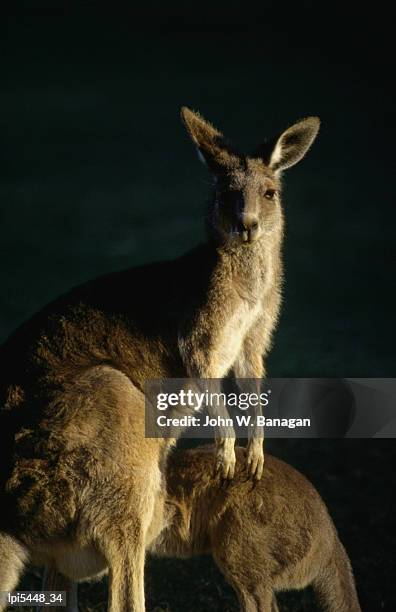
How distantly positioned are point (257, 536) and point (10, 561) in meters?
1.34

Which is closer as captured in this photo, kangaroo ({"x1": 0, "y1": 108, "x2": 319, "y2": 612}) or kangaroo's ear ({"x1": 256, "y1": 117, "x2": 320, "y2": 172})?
kangaroo ({"x1": 0, "y1": 108, "x2": 319, "y2": 612})

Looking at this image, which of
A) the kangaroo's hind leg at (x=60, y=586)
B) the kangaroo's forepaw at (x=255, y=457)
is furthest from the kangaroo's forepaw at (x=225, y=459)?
the kangaroo's hind leg at (x=60, y=586)

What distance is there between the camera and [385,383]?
901cm

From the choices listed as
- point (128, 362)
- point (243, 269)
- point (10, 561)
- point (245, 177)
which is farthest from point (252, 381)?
point (10, 561)

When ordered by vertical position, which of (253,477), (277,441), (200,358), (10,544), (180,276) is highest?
(277,441)

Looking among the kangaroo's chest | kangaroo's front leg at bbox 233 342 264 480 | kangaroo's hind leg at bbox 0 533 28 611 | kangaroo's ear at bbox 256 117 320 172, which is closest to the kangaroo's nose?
the kangaroo's chest

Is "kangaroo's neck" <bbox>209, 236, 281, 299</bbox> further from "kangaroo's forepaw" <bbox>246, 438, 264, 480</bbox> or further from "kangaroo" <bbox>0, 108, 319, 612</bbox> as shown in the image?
"kangaroo's forepaw" <bbox>246, 438, 264, 480</bbox>

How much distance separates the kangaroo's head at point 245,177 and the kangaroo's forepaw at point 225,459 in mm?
884

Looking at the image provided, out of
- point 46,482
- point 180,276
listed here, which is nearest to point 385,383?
point 180,276

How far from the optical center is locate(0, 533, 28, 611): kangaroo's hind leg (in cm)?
433

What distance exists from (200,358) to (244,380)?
436mm

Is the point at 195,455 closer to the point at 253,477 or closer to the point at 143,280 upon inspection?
the point at 253,477

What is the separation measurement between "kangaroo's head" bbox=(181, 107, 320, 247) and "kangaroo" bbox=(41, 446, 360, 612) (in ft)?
3.89

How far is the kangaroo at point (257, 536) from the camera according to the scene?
5.18 metres
